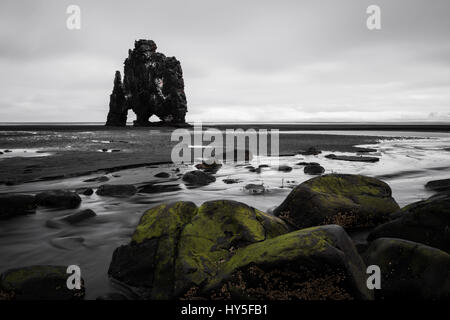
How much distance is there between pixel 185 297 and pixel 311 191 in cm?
486

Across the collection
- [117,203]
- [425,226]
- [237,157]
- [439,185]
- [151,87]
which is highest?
[151,87]

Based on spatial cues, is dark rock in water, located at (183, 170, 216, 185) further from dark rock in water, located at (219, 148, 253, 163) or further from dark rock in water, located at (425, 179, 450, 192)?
dark rock in water, located at (425, 179, 450, 192)

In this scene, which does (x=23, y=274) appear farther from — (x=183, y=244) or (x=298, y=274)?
(x=298, y=274)

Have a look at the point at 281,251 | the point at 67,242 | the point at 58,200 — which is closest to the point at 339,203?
the point at 281,251

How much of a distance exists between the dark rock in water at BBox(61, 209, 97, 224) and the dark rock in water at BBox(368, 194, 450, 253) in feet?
25.4

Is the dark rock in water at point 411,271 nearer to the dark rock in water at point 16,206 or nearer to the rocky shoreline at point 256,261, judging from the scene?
the rocky shoreline at point 256,261

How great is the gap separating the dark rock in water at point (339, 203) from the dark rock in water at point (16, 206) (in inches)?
307

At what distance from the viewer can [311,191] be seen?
25.6 ft

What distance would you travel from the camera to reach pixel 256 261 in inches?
152

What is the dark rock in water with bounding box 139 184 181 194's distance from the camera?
1201cm

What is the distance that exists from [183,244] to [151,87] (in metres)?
104

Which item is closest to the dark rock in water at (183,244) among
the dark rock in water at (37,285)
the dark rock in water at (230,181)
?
the dark rock in water at (37,285)
